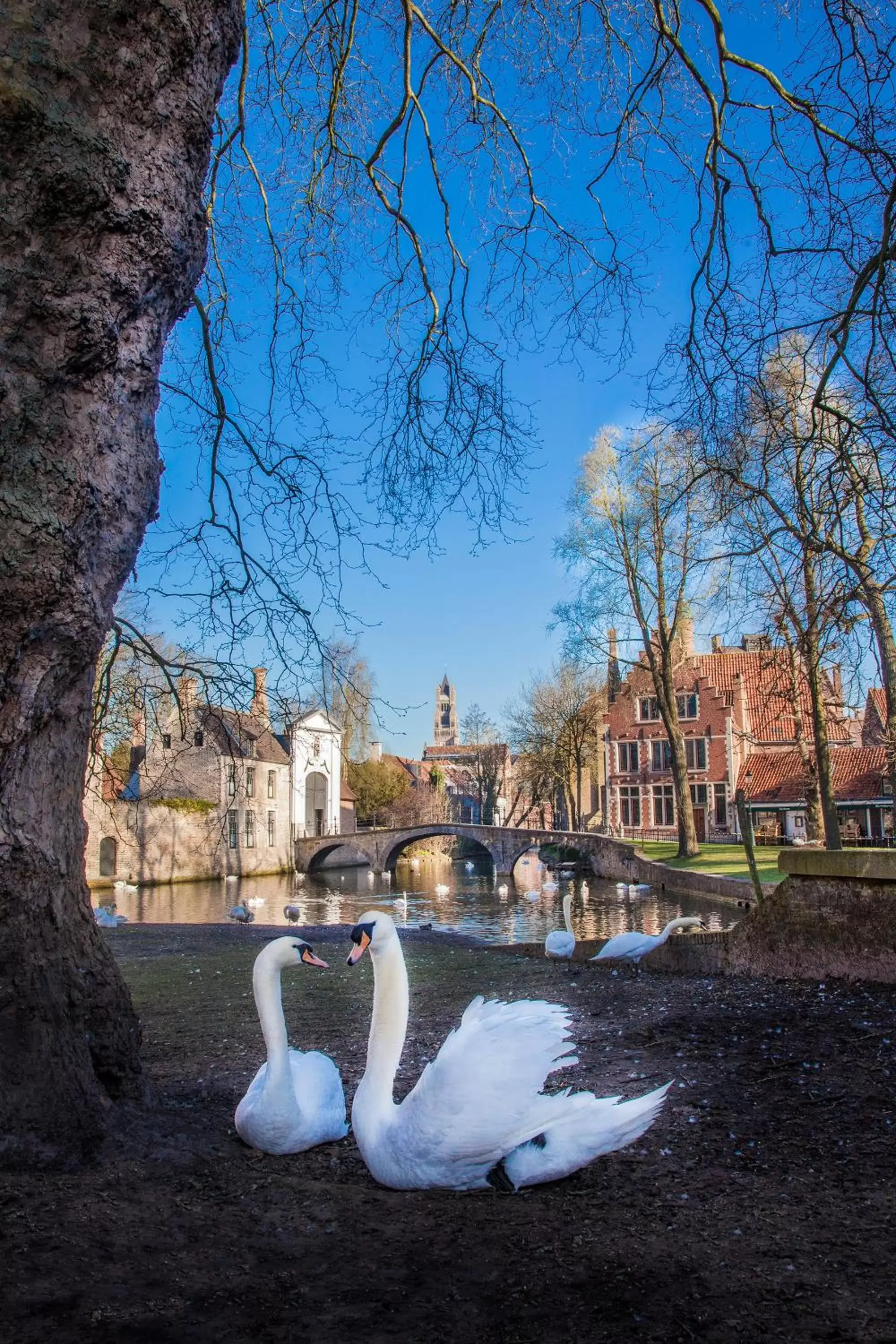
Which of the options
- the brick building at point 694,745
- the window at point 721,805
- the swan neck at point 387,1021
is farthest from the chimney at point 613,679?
the swan neck at point 387,1021

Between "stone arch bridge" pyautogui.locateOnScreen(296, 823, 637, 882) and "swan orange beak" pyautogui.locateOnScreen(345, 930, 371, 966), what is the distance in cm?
3319

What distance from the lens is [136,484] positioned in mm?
3475

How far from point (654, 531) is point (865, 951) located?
26177 mm

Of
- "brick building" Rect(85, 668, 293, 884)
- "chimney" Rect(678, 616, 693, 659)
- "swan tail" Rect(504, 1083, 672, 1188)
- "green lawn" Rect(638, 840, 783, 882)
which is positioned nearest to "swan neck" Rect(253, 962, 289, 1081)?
"swan tail" Rect(504, 1083, 672, 1188)

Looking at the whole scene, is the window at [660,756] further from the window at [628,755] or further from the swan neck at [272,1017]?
the swan neck at [272,1017]

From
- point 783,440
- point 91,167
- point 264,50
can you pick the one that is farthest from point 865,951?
point 264,50

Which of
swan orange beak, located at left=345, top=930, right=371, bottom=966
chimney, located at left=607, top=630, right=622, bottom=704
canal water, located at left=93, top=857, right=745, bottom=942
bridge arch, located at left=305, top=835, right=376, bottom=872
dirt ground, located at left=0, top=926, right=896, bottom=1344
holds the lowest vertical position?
canal water, located at left=93, top=857, right=745, bottom=942

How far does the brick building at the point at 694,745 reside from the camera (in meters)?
48.9

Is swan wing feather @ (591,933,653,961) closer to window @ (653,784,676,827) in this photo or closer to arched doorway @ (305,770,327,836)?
window @ (653,784,676,827)

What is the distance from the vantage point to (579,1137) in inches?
127

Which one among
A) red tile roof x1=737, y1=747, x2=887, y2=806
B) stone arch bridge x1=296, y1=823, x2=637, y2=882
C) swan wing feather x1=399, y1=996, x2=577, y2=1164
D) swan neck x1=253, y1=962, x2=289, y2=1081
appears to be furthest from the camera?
red tile roof x1=737, y1=747, x2=887, y2=806

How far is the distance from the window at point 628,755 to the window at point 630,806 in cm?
109

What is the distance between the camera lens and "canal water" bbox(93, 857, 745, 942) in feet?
79.6

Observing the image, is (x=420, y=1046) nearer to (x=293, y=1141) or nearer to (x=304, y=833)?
(x=293, y=1141)
